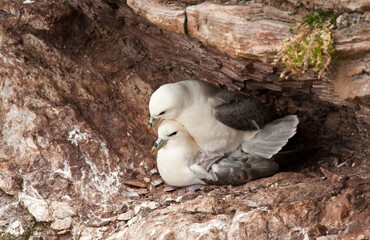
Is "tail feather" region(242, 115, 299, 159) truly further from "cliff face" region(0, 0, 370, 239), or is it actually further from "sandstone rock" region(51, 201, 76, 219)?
"sandstone rock" region(51, 201, 76, 219)

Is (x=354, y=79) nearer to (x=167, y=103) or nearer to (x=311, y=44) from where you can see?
(x=311, y=44)

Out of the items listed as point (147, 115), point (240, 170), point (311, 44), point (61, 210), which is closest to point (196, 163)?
point (240, 170)

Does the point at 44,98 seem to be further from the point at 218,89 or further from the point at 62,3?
the point at 218,89

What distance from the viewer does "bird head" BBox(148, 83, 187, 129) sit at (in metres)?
4.68

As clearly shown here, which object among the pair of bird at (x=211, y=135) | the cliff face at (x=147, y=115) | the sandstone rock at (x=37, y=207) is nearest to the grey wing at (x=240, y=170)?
the pair of bird at (x=211, y=135)

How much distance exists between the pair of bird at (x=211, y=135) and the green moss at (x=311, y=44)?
1.23 m

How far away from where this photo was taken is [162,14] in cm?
432

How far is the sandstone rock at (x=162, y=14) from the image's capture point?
4242mm

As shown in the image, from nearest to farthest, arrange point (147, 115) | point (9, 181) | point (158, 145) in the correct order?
point (9, 181)
point (158, 145)
point (147, 115)

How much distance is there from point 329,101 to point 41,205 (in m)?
2.65

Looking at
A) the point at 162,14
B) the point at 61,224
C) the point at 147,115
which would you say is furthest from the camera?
the point at 147,115

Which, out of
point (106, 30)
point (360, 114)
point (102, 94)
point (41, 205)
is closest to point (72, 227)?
point (41, 205)

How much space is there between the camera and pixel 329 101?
14.6ft

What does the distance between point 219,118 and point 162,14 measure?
3.60 ft
